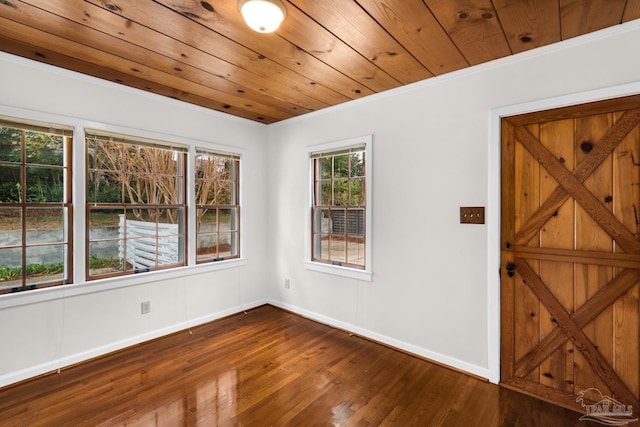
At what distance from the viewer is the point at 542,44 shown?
2.17m

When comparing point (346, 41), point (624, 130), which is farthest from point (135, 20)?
point (624, 130)

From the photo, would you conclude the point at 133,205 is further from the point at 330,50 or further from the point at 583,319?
the point at 583,319

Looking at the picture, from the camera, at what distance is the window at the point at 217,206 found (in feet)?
12.0

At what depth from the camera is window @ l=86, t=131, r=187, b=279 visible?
2.88 m

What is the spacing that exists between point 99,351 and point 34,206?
1.41 metres

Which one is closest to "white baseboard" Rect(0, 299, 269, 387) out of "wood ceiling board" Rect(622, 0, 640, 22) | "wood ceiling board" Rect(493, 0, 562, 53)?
"wood ceiling board" Rect(493, 0, 562, 53)

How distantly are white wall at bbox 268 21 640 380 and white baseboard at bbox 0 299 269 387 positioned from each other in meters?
1.44

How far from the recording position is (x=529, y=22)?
75.1 inches

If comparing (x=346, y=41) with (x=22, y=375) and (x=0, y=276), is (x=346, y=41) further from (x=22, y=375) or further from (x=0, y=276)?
(x=22, y=375)

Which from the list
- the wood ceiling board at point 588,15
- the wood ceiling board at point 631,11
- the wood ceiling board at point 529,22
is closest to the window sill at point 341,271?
the wood ceiling board at point 529,22

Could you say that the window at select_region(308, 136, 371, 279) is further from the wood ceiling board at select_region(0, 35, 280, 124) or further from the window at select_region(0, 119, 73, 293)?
the window at select_region(0, 119, 73, 293)

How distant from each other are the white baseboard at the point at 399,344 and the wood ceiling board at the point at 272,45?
2.53 meters

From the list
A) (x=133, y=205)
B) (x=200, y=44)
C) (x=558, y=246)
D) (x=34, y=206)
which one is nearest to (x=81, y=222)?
(x=34, y=206)

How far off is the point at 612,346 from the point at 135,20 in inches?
149
